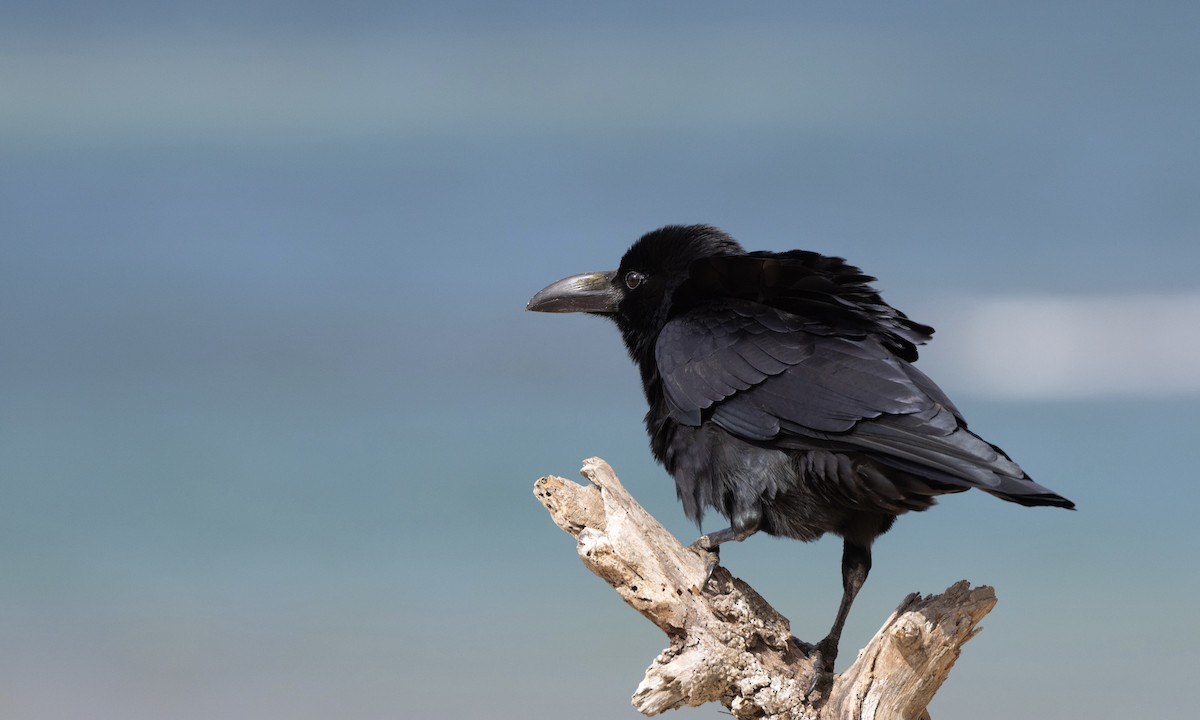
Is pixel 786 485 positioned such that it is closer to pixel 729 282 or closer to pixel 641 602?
pixel 641 602

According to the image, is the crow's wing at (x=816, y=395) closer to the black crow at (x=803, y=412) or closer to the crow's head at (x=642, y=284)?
the black crow at (x=803, y=412)

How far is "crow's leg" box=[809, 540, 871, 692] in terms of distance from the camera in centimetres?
428

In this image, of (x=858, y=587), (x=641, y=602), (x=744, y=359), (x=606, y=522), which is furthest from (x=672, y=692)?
(x=744, y=359)

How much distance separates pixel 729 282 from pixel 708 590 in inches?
51.6

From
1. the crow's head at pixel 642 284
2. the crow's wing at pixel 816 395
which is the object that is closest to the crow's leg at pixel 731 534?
the crow's wing at pixel 816 395

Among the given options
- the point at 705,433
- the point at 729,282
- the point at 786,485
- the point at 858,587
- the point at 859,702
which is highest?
the point at 729,282

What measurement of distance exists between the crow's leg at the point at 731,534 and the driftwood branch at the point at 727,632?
0.05m

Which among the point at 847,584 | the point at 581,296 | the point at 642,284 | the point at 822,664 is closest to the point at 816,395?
the point at 847,584

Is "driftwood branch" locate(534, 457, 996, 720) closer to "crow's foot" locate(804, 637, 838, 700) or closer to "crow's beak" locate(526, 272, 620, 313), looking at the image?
"crow's foot" locate(804, 637, 838, 700)

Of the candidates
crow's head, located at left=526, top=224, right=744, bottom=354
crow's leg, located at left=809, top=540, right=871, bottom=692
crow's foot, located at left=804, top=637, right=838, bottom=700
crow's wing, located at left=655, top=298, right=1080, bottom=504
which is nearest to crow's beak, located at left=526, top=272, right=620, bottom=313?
crow's head, located at left=526, top=224, right=744, bottom=354

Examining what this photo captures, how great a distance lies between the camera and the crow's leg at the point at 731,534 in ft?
13.5

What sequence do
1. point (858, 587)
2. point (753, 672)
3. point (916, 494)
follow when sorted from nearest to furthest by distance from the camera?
point (916, 494) < point (753, 672) < point (858, 587)

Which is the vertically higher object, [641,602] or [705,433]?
[705,433]

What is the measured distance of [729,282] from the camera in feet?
15.0
